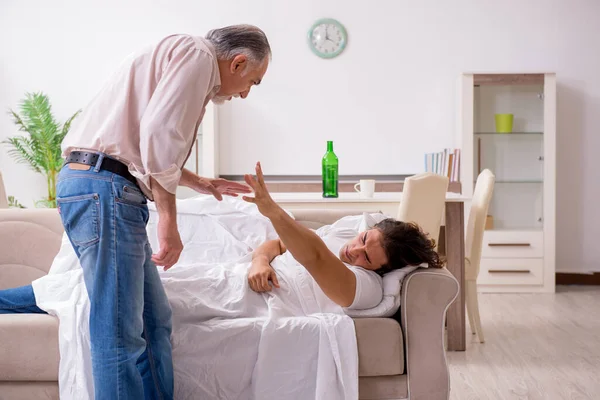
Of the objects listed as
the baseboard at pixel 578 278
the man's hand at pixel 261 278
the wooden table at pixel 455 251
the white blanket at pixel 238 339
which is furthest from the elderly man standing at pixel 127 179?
the baseboard at pixel 578 278

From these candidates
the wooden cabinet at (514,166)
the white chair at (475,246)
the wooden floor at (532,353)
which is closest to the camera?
the wooden floor at (532,353)

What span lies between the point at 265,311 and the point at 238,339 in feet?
0.67

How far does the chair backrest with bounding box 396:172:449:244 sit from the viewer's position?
3398 millimetres

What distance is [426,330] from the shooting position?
86.8 inches

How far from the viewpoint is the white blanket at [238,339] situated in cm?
209

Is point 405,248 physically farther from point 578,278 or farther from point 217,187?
point 578,278

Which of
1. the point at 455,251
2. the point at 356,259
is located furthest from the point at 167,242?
the point at 455,251

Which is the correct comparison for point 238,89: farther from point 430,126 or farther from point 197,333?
point 430,126

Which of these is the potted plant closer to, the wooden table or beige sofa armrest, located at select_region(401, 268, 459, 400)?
the wooden table

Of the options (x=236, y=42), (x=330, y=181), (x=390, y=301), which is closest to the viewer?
(x=236, y=42)

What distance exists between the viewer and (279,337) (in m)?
2.14

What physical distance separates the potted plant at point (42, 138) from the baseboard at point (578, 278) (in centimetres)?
424

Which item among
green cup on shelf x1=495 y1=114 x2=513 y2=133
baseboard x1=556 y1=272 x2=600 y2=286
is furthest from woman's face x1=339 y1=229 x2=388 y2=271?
baseboard x1=556 y1=272 x2=600 y2=286

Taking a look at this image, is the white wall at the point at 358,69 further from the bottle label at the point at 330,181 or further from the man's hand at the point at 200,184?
the man's hand at the point at 200,184
